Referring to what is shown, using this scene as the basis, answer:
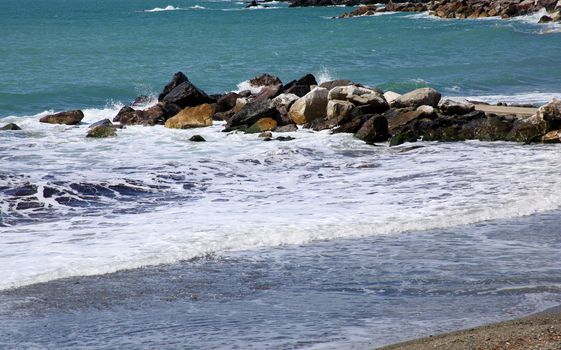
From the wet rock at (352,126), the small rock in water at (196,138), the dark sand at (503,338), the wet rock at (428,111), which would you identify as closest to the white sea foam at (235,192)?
the small rock in water at (196,138)

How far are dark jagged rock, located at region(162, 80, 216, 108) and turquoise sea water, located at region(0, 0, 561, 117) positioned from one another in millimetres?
6099

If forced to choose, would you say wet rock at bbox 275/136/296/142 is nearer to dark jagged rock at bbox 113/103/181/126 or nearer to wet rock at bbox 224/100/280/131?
wet rock at bbox 224/100/280/131

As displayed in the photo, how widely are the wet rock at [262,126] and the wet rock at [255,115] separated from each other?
0.24 metres

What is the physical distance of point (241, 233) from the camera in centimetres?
1198

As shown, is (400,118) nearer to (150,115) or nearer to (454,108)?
(454,108)

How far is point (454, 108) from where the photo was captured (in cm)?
2141

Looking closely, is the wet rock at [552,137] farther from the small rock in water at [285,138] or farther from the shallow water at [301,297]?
the shallow water at [301,297]

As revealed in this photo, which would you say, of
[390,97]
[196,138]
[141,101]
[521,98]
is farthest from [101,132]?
[521,98]

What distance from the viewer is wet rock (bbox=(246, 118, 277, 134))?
70.5 feet

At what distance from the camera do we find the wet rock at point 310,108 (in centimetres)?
2225

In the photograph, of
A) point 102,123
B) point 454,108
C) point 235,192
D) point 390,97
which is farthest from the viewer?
point 390,97

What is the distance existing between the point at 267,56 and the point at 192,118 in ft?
84.3

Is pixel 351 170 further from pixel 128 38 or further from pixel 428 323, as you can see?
pixel 128 38

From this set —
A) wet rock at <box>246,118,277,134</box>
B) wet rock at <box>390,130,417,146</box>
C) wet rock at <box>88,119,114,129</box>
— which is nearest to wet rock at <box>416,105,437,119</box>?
wet rock at <box>390,130,417,146</box>
